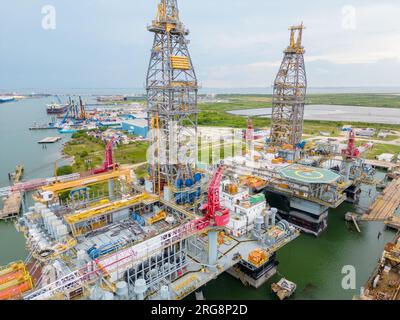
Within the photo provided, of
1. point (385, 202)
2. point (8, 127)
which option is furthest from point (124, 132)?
point (385, 202)

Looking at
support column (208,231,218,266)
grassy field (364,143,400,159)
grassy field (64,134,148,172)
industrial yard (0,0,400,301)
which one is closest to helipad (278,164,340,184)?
industrial yard (0,0,400,301)

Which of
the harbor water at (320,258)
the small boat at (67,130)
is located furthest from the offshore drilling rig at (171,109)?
the small boat at (67,130)

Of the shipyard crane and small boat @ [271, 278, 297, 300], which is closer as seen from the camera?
the shipyard crane

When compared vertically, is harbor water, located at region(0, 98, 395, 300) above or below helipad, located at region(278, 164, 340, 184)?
below

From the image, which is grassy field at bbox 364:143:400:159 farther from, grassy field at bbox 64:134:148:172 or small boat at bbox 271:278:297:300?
grassy field at bbox 64:134:148:172

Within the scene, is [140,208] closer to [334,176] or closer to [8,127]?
[334,176]

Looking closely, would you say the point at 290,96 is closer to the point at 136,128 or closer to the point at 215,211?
the point at 215,211

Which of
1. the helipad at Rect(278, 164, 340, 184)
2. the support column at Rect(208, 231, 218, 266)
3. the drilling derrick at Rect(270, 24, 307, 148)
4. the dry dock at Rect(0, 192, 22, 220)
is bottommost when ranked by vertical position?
the dry dock at Rect(0, 192, 22, 220)

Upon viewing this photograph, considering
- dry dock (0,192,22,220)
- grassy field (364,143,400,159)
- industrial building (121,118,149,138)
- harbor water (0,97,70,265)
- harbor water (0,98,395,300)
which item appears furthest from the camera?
industrial building (121,118,149,138)
